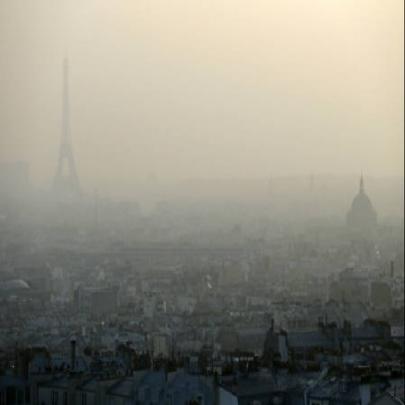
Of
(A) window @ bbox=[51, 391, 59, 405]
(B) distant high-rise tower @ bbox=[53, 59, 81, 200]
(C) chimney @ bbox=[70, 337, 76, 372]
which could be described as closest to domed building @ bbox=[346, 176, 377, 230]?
(B) distant high-rise tower @ bbox=[53, 59, 81, 200]

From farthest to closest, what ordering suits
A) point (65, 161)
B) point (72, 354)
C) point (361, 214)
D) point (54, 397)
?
point (361, 214), point (65, 161), point (72, 354), point (54, 397)

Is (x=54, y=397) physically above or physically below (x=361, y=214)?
below

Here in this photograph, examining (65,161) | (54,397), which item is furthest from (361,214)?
(54,397)

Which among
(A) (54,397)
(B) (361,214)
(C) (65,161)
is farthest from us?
(B) (361,214)

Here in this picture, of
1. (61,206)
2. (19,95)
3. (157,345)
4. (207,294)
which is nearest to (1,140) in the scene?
(19,95)

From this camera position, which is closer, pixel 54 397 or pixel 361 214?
pixel 54 397

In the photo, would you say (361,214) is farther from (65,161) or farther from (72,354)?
(72,354)

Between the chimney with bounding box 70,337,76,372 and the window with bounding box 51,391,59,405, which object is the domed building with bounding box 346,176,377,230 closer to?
the chimney with bounding box 70,337,76,372
